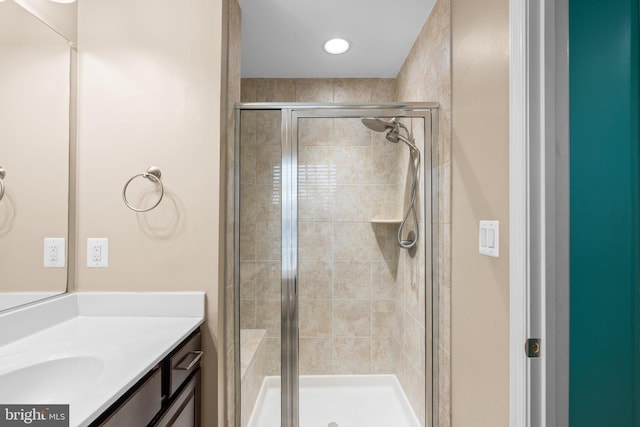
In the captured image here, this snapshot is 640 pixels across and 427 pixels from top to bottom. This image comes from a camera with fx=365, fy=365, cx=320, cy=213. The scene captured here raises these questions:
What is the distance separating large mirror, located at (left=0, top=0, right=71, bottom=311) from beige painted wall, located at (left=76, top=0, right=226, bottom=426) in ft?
0.28

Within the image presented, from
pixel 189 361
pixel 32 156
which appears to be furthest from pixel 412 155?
pixel 32 156

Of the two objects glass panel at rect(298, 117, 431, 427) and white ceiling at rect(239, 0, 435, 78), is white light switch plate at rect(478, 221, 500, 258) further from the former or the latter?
white ceiling at rect(239, 0, 435, 78)

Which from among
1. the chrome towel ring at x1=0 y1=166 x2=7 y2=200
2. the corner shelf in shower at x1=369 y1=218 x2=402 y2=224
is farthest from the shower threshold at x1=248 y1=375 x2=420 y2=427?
the chrome towel ring at x1=0 y1=166 x2=7 y2=200

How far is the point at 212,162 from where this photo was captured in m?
1.57

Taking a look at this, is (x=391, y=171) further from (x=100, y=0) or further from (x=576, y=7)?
(x=100, y=0)

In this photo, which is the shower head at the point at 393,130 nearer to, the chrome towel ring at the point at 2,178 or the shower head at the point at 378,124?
the shower head at the point at 378,124

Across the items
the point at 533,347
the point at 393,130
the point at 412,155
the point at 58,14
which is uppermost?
the point at 58,14

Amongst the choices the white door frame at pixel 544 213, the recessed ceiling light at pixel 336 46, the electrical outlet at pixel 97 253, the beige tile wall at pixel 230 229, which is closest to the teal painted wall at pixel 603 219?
the white door frame at pixel 544 213

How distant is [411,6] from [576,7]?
99 centimetres

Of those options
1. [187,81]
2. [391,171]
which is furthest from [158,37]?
[391,171]

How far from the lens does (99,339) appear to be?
1.25 metres

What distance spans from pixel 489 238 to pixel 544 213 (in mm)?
264

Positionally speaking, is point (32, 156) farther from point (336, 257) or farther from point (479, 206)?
point (479, 206)

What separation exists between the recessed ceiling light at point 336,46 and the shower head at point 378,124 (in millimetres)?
805
